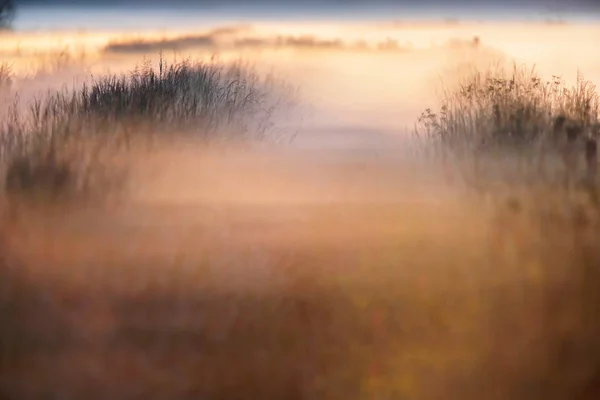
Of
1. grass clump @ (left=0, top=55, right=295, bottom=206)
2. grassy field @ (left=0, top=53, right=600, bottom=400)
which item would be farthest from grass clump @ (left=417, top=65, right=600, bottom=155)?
grass clump @ (left=0, top=55, right=295, bottom=206)

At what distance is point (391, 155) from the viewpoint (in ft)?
5.84

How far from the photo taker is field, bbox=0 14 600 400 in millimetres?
1708

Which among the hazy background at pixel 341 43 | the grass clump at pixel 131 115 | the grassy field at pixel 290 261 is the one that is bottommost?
the grassy field at pixel 290 261

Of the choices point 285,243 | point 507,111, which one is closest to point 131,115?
point 285,243

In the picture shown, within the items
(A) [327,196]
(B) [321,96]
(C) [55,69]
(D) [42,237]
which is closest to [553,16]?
(B) [321,96]

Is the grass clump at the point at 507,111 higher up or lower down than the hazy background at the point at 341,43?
lower down

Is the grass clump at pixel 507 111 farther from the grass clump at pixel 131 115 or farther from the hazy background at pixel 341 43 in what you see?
the grass clump at pixel 131 115

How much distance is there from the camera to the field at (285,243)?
5.60 ft

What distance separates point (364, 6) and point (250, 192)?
567mm

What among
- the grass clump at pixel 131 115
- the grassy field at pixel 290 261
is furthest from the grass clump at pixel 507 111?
the grass clump at pixel 131 115

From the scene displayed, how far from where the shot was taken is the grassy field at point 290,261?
171cm

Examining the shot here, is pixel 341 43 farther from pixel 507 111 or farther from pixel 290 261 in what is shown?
pixel 290 261

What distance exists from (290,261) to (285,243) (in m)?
0.05

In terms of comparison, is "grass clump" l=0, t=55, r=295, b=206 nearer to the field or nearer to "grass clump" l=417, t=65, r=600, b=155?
the field
